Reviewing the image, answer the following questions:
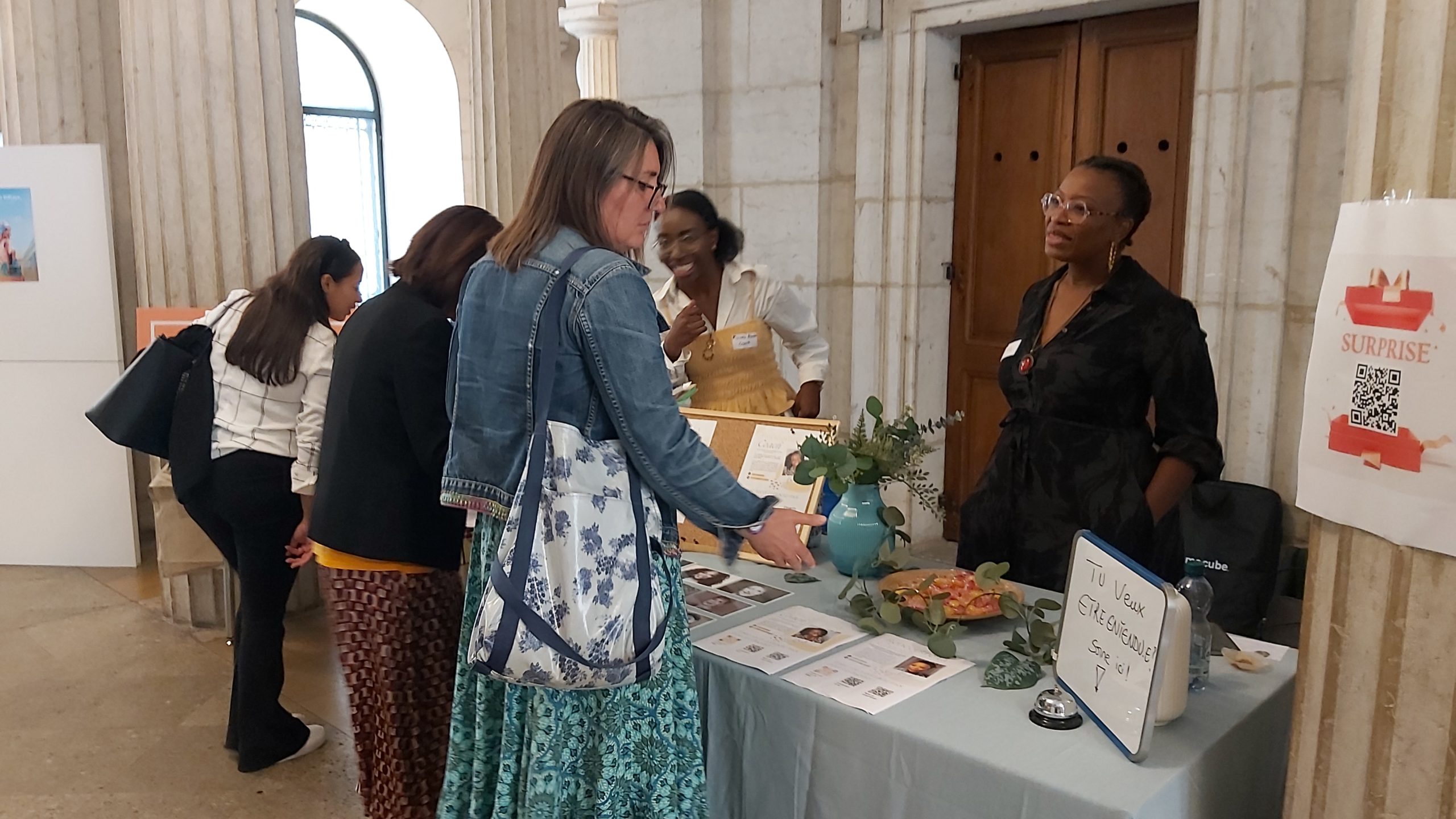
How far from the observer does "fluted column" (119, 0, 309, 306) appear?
14.1ft

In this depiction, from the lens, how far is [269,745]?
3289 millimetres

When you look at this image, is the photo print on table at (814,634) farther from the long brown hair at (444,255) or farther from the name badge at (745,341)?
the name badge at (745,341)

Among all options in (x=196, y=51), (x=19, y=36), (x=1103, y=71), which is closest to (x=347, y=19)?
(x=19, y=36)

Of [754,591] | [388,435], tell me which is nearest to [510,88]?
[388,435]

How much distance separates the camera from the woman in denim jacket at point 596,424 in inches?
63.7

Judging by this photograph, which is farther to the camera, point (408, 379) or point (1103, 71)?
point (1103, 71)

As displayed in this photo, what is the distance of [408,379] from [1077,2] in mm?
2986

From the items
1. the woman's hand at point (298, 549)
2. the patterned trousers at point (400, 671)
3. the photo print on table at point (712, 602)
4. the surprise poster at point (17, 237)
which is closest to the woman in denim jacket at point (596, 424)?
the photo print on table at point (712, 602)

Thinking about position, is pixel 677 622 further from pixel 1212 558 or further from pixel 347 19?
pixel 347 19

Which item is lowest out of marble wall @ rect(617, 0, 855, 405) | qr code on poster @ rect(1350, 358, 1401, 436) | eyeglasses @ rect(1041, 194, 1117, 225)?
qr code on poster @ rect(1350, 358, 1401, 436)

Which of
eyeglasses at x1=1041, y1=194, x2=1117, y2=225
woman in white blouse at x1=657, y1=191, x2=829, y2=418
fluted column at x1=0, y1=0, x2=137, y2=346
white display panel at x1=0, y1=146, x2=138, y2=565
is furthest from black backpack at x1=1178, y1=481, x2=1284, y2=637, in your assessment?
fluted column at x1=0, y1=0, x2=137, y2=346

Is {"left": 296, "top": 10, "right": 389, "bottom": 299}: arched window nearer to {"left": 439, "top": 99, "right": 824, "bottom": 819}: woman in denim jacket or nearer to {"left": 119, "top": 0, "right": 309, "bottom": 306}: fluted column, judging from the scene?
{"left": 119, "top": 0, "right": 309, "bottom": 306}: fluted column

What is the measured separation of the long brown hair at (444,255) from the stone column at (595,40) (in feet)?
14.8

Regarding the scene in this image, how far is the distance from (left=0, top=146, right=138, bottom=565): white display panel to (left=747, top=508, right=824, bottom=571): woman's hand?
14.8 ft
